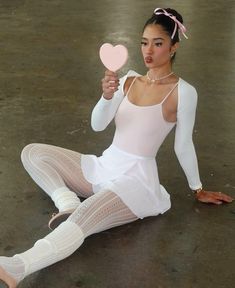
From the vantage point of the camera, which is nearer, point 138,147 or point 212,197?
point 138,147

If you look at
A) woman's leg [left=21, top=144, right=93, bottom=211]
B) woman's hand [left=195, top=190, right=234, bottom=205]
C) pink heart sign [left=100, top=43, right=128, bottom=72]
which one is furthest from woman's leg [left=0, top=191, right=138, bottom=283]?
pink heart sign [left=100, top=43, right=128, bottom=72]

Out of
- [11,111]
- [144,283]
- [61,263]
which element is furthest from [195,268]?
[11,111]

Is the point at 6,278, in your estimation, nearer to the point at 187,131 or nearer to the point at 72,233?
the point at 72,233

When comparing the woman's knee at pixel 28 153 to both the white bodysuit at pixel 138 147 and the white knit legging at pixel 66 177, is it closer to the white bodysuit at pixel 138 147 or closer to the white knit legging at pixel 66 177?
the white knit legging at pixel 66 177

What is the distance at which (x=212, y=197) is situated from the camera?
78.5 inches

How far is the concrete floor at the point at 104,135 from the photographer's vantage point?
1.66 m

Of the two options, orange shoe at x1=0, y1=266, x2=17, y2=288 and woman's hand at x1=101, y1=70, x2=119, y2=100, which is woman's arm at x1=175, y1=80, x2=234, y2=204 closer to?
woman's hand at x1=101, y1=70, x2=119, y2=100

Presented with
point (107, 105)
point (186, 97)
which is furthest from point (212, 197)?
point (107, 105)

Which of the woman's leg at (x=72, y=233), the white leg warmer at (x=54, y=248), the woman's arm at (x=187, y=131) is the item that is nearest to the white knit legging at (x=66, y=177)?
the woman's leg at (x=72, y=233)

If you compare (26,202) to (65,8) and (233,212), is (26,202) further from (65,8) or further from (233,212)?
(65,8)

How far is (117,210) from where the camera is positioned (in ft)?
5.75

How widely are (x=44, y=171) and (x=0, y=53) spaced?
2081 millimetres

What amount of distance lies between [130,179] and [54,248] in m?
0.39

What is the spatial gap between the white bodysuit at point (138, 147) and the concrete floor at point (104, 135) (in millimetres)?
135
